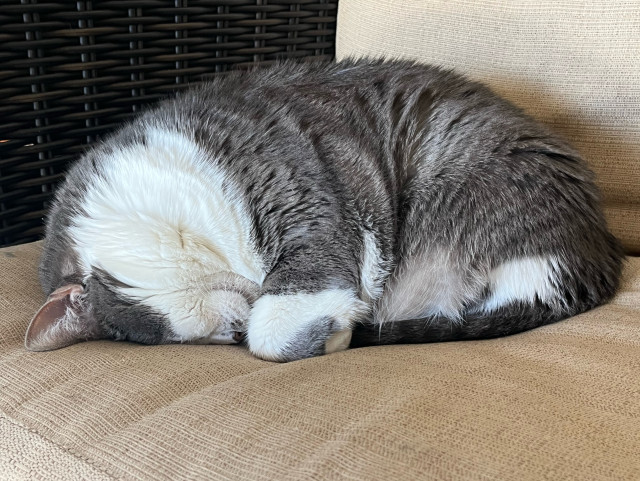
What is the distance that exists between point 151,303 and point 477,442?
0.75 m

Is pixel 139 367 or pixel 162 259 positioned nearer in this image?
pixel 139 367

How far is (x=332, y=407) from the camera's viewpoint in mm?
894

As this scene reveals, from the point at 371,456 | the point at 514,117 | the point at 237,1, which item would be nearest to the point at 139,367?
the point at 371,456

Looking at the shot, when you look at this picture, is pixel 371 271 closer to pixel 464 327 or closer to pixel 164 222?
pixel 464 327

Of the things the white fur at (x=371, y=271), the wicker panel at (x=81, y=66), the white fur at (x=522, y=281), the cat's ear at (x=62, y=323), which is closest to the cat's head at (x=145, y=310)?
the cat's ear at (x=62, y=323)

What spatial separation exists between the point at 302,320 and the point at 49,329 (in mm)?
497

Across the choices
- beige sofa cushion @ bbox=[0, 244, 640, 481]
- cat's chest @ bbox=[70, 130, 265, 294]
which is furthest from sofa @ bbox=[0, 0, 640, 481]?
cat's chest @ bbox=[70, 130, 265, 294]

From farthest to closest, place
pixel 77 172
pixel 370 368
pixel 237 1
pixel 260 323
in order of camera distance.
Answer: pixel 237 1
pixel 77 172
pixel 260 323
pixel 370 368

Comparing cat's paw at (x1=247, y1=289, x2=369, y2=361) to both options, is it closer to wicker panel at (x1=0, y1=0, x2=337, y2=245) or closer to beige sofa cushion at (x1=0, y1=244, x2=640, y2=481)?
beige sofa cushion at (x1=0, y1=244, x2=640, y2=481)

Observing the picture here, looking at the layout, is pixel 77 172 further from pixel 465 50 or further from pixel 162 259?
pixel 465 50

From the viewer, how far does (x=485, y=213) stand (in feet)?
4.28

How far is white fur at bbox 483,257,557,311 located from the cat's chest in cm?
52

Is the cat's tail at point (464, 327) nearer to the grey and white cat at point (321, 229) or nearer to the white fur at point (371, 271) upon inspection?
the grey and white cat at point (321, 229)

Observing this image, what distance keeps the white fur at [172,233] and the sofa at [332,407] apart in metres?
0.10
